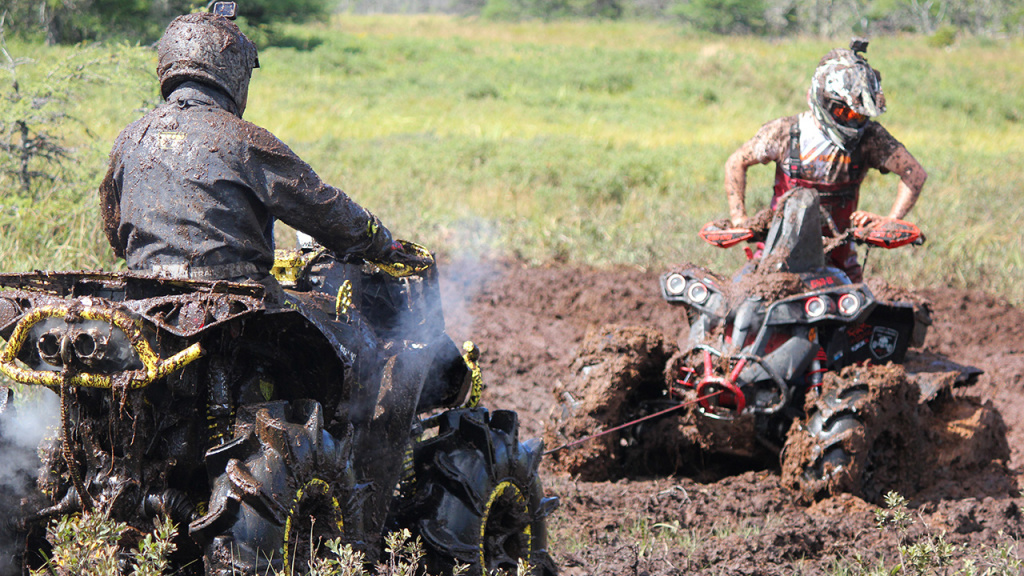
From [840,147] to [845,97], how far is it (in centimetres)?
32

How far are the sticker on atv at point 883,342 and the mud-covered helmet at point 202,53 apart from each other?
4468 mm

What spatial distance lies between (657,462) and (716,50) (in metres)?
31.4

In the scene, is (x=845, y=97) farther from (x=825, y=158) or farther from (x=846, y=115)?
(x=825, y=158)

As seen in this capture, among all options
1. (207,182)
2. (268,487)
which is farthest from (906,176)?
(268,487)

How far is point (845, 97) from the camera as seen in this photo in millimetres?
6551

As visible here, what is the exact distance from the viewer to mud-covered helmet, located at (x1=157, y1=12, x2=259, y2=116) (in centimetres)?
359

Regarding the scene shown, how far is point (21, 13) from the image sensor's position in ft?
54.6

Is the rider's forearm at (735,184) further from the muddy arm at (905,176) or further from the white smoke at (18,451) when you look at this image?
the white smoke at (18,451)

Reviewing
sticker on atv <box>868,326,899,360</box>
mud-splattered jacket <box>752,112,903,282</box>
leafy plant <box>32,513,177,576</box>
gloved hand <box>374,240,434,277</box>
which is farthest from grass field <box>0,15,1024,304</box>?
sticker on atv <box>868,326,899,360</box>

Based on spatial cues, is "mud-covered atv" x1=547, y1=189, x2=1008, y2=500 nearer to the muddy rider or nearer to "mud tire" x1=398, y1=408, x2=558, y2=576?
"mud tire" x1=398, y1=408, x2=558, y2=576

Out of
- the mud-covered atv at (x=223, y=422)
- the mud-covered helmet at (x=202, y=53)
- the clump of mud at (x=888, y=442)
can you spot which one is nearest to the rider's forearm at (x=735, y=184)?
the clump of mud at (x=888, y=442)

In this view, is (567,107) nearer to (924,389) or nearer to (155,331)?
(924,389)

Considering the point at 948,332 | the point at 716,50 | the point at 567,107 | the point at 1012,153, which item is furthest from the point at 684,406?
the point at 716,50

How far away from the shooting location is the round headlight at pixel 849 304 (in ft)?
20.0
